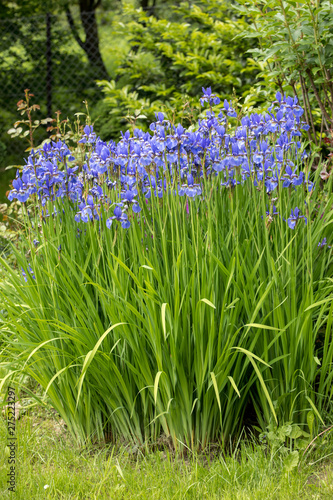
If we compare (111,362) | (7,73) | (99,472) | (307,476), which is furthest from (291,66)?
(7,73)

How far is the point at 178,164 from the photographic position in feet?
8.06

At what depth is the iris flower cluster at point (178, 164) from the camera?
2291mm

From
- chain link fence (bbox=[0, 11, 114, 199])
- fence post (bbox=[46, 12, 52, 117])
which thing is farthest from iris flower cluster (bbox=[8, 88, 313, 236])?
fence post (bbox=[46, 12, 52, 117])

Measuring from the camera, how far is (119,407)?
7.80 feet

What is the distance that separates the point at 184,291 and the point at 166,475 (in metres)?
0.81

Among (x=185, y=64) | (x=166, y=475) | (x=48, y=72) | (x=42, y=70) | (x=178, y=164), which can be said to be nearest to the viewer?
(x=166, y=475)

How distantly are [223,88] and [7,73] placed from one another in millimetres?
5488

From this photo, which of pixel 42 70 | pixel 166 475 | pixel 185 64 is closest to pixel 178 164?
pixel 166 475

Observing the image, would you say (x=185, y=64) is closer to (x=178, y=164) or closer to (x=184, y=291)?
(x=178, y=164)

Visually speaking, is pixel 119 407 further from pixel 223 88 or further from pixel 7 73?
pixel 7 73

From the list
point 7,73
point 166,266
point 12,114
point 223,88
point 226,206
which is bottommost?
point 166,266

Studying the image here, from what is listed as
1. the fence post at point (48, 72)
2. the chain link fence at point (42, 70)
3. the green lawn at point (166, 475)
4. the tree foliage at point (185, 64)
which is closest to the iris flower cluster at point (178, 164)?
the green lawn at point (166, 475)

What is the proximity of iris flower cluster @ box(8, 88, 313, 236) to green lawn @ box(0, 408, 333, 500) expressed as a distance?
1.09 m

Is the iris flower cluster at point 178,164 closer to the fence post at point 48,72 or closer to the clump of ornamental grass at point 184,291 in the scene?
the clump of ornamental grass at point 184,291
